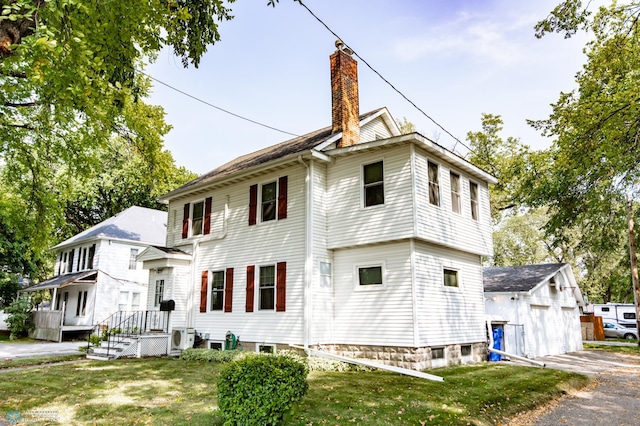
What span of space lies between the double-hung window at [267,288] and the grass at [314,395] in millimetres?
2473

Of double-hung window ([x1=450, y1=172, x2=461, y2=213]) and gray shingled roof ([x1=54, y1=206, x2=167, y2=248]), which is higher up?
gray shingled roof ([x1=54, y1=206, x2=167, y2=248])

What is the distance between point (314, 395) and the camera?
8.34 m

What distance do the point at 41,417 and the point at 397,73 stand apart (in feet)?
39.9

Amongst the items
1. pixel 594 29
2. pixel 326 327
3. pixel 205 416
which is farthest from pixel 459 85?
pixel 205 416

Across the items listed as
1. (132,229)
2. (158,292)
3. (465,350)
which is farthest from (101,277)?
(465,350)

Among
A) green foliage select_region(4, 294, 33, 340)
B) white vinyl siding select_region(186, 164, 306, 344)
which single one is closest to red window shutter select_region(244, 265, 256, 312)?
white vinyl siding select_region(186, 164, 306, 344)

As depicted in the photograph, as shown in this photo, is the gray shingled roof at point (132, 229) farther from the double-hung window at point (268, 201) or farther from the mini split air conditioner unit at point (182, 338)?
the double-hung window at point (268, 201)

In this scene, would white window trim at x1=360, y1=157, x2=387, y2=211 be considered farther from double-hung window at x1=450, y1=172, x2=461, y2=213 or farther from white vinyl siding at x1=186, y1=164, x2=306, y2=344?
double-hung window at x1=450, y1=172, x2=461, y2=213

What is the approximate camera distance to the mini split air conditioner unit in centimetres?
1534

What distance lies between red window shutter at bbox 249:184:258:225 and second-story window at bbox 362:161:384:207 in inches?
162

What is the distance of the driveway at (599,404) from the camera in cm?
776

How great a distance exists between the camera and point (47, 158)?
1446cm

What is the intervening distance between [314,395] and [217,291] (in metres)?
8.19

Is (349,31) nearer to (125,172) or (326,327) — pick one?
(326,327)
